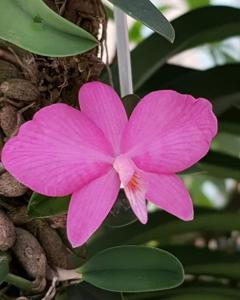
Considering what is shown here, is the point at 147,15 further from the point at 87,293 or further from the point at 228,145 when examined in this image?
the point at 228,145

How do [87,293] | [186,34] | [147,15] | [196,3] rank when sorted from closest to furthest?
[147,15]
[87,293]
[186,34]
[196,3]

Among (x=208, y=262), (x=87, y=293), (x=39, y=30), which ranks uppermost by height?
(x=39, y=30)

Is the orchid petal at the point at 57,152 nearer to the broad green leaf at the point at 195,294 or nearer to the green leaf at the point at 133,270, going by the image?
the green leaf at the point at 133,270

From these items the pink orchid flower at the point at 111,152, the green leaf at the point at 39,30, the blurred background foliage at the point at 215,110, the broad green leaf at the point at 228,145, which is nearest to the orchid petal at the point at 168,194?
the pink orchid flower at the point at 111,152

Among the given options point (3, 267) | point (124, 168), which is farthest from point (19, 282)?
point (124, 168)

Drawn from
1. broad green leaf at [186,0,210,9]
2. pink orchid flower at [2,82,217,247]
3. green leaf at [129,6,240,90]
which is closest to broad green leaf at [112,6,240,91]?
green leaf at [129,6,240,90]
